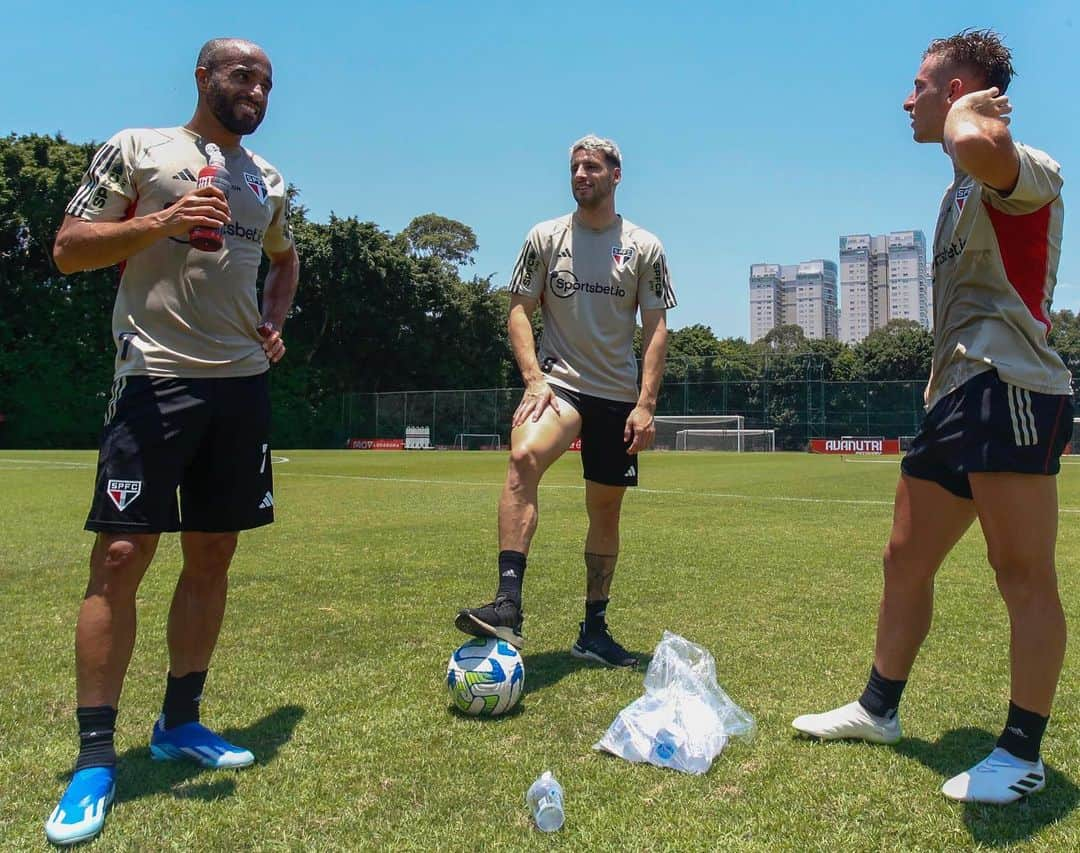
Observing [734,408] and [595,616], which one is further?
[734,408]

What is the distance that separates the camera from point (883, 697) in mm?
3131

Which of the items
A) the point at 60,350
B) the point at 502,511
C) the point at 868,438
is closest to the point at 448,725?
the point at 502,511

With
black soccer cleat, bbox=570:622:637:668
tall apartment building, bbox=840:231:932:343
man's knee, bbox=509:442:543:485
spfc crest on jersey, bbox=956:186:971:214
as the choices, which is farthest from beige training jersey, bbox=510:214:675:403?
tall apartment building, bbox=840:231:932:343

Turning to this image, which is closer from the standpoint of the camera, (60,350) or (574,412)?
(574,412)

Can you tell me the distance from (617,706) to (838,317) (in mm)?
176233

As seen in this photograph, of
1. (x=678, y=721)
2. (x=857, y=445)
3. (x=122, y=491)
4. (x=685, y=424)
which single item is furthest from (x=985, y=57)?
(x=685, y=424)

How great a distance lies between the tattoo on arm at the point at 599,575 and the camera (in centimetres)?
443

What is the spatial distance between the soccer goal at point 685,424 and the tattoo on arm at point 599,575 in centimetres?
4079

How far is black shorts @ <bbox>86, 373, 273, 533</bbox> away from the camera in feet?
9.14

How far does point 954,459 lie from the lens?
2811 millimetres

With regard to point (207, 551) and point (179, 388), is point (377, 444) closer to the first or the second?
point (207, 551)

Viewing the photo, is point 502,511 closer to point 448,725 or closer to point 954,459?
point 448,725

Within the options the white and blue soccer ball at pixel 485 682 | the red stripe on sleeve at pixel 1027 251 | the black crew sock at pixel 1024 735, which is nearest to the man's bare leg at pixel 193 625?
the white and blue soccer ball at pixel 485 682

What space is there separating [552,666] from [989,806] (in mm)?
1967
